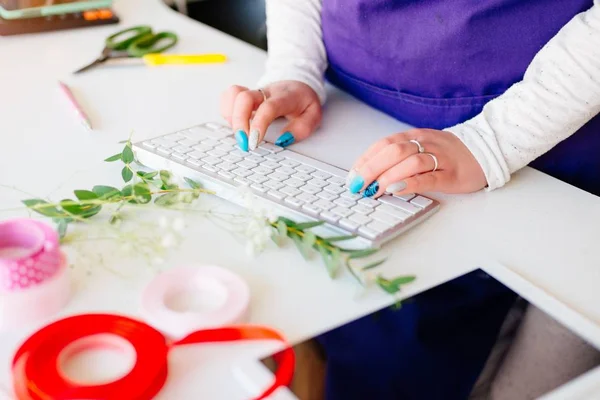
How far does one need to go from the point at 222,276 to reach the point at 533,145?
0.35 metres

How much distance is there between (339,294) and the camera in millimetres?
487

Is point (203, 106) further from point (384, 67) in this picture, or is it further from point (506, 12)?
point (506, 12)

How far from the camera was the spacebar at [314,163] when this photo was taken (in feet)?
2.08

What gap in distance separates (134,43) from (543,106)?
0.56m

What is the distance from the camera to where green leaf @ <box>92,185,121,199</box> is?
57 centimetres

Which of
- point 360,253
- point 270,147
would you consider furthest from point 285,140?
point 360,253

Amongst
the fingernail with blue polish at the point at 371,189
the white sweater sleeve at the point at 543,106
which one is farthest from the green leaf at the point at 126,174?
the white sweater sleeve at the point at 543,106

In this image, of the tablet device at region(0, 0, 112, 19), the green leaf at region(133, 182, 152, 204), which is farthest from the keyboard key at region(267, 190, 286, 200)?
the tablet device at region(0, 0, 112, 19)

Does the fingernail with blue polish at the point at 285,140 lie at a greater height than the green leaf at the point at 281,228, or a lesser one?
lesser

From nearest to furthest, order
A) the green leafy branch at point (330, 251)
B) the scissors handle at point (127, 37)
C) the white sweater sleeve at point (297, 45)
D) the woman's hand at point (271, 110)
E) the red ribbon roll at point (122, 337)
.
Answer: the red ribbon roll at point (122, 337)
the green leafy branch at point (330, 251)
the woman's hand at point (271, 110)
the white sweater sleeve at point (297, 45)
the scissors handle at point (127, 37)

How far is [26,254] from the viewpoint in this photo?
45 cm

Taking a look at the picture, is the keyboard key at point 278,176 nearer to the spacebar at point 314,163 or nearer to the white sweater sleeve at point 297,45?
the spacebar at point 314,163

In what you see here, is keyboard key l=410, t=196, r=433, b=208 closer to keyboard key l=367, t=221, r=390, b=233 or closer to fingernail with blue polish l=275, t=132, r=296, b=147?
keyboard key l=367, t=221, r=390, b=233

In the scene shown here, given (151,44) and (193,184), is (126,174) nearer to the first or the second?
A: (193,184)
